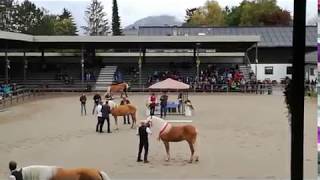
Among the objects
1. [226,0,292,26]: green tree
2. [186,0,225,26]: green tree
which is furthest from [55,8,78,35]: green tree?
[226,0,292,26]: green tree

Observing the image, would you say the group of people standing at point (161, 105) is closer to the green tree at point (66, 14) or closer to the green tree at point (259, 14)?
the green tree at point (259, 14)

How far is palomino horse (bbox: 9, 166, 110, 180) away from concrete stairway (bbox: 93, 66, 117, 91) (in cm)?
3804

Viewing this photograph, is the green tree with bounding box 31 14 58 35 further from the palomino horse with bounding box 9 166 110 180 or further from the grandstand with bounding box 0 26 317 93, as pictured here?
the palomino horse with bounding box 9 166 110 180

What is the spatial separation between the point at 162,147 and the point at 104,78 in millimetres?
33876

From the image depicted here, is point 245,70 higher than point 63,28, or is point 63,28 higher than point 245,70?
point 63,28

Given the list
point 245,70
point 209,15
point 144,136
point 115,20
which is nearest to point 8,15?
point 115,20

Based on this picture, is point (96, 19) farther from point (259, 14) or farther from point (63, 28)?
point (259, 14)

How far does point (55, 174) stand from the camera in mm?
8820

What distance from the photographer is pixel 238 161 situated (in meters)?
14.1

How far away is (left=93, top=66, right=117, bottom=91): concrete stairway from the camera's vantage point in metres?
47.8

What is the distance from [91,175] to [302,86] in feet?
17.5

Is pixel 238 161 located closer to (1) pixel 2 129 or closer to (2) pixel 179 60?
(1) pixel 2 129

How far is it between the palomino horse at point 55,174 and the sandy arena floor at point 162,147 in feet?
10.3

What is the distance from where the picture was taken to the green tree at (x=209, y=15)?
10419cm
